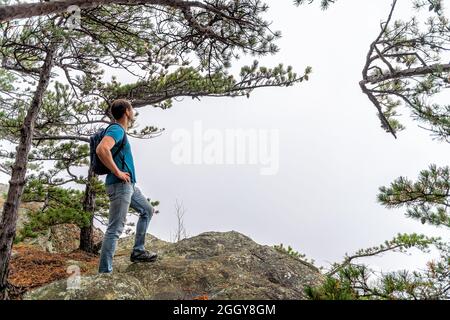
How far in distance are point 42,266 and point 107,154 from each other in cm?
392

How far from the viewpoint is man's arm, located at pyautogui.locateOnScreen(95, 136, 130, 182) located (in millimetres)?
3406

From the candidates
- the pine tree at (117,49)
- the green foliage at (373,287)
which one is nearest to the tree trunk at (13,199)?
the pine tree at (117,49)

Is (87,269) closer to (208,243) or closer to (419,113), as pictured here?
(208,243)

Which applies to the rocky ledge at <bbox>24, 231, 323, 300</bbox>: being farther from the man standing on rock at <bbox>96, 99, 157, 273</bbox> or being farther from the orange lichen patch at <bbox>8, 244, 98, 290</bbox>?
the orange lichen patch at <bbox>8, 244, 98, 290</bbox>

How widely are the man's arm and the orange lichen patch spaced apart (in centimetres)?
269

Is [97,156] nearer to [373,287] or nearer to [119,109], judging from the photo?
[119,109]

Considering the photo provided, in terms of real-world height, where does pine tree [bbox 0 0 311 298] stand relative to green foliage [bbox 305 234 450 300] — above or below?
above

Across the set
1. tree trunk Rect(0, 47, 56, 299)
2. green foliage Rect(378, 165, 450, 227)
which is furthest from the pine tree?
green foliage Rect(378, 165, 450, 227)

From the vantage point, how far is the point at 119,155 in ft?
12.2

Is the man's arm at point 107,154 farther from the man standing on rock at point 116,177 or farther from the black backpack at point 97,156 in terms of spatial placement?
the black backpack at point 97,156

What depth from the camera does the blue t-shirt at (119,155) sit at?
3.63m

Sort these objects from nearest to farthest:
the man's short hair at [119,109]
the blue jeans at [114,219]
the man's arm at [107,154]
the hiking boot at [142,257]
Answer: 1. the man's arm at [107,154]
2. the blue jeans at [114,219]
3. the man's short hair at [119,109]
4. the hiking boot at [142,257]

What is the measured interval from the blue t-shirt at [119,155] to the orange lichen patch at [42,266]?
2.46 metres
